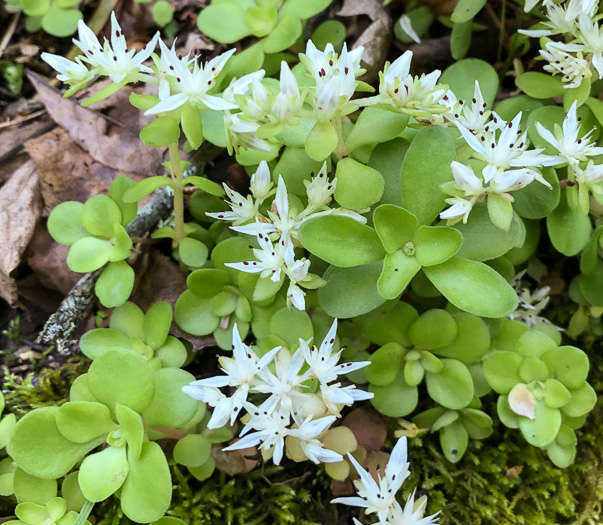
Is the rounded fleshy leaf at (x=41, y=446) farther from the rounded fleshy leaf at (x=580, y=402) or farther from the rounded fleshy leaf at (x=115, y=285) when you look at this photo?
the rounded fleshy leaf at (x=580, y=402)

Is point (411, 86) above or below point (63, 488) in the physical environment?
above

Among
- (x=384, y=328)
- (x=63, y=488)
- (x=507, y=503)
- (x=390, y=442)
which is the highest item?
(x=384, y=328)

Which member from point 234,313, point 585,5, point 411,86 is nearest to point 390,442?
point 234,313

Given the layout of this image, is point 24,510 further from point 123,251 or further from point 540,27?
point 540,27

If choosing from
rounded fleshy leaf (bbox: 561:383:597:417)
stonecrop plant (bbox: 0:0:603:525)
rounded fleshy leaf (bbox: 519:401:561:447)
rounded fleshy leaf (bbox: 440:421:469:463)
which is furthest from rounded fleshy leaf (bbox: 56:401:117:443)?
rounded fleshy leaf (bbox: 561:383:597:417)

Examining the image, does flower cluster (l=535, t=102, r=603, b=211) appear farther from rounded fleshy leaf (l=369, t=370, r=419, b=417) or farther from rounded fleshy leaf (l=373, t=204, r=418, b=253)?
rounded fleshy leaf (l=369, t=370, r=419, b=417)

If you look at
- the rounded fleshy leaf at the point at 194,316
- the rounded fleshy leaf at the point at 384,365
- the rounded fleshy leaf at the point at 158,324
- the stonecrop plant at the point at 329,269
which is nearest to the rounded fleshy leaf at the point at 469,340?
the stonecrop plant at the point at 329,269

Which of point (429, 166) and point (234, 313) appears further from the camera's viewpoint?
point (234, 313)
